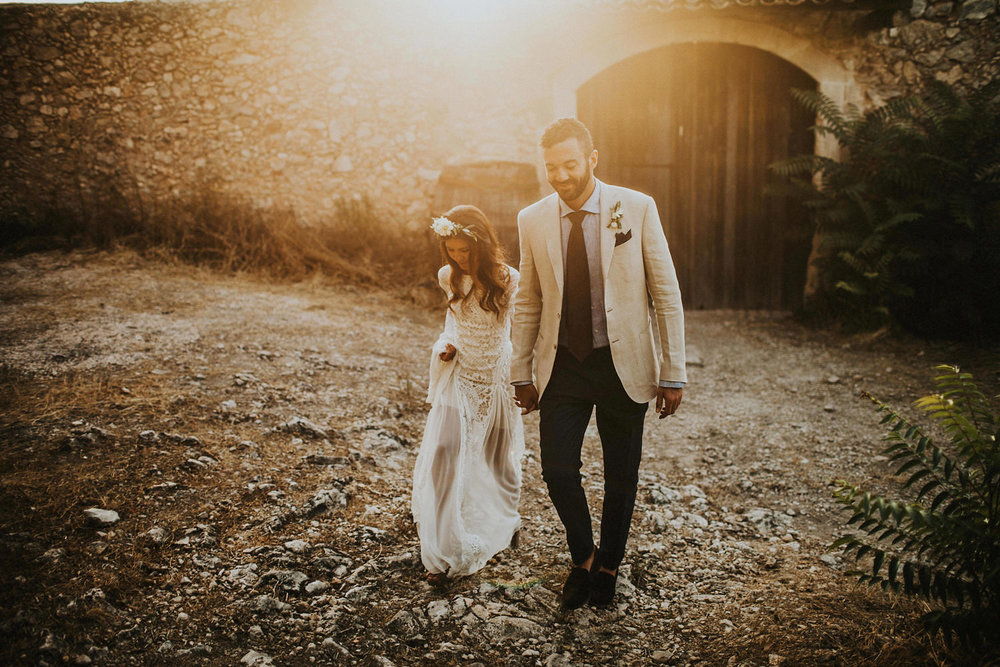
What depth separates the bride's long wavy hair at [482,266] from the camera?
A: 272 centimetres

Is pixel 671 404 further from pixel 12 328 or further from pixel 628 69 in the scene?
pixel 628 69

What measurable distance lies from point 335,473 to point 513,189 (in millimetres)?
4386

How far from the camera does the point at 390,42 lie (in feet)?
24.1

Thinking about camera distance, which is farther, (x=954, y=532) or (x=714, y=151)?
(x=714, y=151)

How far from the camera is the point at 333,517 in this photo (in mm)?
3010

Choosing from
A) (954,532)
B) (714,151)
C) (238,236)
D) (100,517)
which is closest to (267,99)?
(238,236)

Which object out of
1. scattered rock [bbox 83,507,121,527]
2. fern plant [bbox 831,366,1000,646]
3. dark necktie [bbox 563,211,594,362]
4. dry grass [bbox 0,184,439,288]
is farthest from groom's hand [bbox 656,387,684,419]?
dry grass [bbox 0,184,439,288]

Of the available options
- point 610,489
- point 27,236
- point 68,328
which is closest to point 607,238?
point 610,489

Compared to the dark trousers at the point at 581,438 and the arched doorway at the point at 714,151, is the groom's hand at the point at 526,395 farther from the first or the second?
the arched doorway at the point at 714,151

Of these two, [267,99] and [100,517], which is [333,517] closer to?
[100,517]

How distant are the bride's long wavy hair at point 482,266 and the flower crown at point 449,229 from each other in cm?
2

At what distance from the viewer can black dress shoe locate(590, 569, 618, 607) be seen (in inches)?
99.0

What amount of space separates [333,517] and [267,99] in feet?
20.0

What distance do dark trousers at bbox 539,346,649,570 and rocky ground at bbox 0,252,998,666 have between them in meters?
0.39
